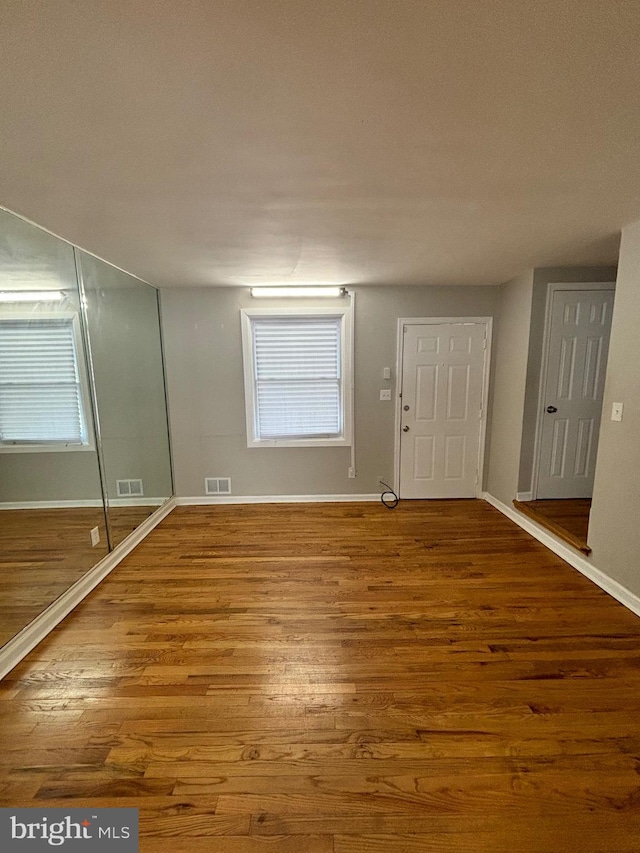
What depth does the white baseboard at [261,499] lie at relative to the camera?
147 inches

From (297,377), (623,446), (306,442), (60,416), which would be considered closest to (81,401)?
(60,416)

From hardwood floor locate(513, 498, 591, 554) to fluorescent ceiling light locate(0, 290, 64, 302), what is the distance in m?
4.22

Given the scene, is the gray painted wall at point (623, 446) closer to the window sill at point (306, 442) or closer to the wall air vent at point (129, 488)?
the window sill at point (306, 442)

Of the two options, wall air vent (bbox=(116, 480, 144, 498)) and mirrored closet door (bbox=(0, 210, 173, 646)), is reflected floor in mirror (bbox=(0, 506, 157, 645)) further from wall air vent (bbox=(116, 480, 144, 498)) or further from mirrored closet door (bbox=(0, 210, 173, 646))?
wall air vent (bbox=(116, 480, 144, 498))

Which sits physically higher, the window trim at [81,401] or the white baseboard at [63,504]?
the window trim at [81,401]

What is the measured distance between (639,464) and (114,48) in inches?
119

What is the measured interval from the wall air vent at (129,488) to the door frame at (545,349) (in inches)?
152

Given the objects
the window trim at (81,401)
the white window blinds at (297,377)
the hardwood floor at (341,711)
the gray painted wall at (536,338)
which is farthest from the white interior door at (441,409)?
the window trim at (81,401)

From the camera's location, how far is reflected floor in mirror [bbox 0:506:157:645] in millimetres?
1887

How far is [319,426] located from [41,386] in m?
2.43

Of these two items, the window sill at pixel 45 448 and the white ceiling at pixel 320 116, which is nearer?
the white ceiling at pixel 320 116

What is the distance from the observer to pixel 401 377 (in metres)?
3.57

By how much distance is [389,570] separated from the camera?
245 cm

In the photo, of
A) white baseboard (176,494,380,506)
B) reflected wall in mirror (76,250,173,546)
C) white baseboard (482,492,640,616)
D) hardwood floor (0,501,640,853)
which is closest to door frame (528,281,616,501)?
white baseboard (482,492,640,616)
